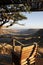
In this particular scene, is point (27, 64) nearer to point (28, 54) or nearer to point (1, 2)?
point (28, 54)

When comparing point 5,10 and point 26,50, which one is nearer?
point 26,50

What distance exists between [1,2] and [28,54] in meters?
1.45

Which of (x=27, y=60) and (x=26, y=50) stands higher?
(x=26, y=50)

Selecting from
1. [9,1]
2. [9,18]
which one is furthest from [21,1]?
[9,18]

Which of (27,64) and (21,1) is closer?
(27,64)

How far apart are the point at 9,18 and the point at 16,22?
0.69 m

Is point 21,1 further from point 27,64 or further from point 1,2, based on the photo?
point 27,64

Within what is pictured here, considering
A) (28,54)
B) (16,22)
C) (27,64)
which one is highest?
(28,54)

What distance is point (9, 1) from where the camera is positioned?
152 inches

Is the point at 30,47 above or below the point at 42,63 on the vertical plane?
above

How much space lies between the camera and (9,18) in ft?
20.5

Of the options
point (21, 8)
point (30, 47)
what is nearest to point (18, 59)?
point (30, 47)

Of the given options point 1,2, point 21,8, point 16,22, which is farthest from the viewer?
point 16,22

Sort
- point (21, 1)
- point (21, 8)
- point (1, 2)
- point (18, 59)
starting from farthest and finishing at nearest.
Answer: point (21, 8), point (1, 2), point (21, 1), point (18, 59)
